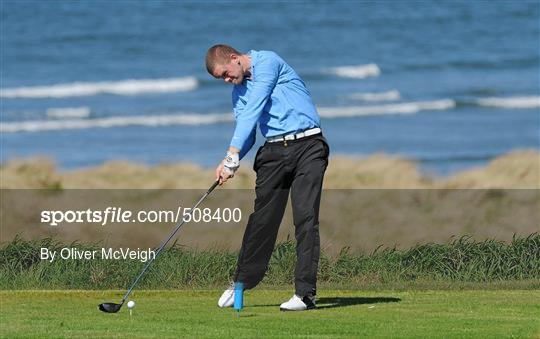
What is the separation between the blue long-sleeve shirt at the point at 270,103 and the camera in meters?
9.05

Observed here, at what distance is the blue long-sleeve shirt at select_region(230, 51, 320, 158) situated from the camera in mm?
9047

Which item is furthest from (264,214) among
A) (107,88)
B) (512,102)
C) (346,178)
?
(107,88)

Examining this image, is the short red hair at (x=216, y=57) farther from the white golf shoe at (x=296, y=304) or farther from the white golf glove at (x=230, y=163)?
the white golf shoe at (x=296, y=304)

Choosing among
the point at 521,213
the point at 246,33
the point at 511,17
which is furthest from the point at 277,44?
the point at 521,213

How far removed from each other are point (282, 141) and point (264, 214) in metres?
0.56

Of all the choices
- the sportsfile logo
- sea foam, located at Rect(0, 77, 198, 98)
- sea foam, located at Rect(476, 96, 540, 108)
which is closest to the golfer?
the sportsfile logo

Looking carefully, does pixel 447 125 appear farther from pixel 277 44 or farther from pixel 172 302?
pixel 172 302

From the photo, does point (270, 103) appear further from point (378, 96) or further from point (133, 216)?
point (378, 96)

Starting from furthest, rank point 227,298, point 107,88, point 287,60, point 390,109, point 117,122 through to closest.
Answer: point 287,60, point 107,88, point 390,109, point 117,122, point 227,298

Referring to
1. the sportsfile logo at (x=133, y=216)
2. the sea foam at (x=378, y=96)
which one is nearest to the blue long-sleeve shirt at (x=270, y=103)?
the sportsfile logo at (x=133, y=216)

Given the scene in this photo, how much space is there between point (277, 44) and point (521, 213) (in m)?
30.2

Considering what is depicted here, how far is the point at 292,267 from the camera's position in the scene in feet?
35.7

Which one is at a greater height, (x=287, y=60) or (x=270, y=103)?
(x=270, y=103)

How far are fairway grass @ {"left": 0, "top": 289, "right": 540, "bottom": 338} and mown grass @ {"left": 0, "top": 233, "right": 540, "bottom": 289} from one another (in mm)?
585
